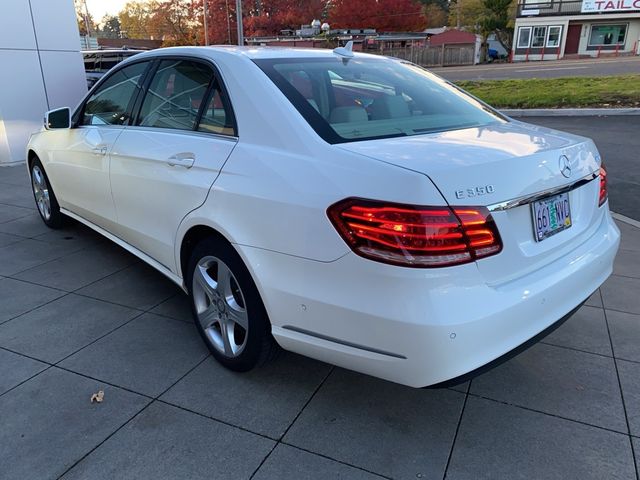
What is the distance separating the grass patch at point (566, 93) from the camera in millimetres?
12727

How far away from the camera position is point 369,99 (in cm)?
289

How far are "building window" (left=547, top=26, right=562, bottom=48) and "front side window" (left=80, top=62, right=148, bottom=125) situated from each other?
→ 160 feet

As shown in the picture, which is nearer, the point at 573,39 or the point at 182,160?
the point at 182,160

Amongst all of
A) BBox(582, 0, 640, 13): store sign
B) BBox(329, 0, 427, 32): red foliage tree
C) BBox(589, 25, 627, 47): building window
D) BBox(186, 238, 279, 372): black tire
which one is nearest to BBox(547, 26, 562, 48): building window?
BBox(582, 0, 640, 13): store sign

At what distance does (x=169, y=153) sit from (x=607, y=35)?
5179 centimetres

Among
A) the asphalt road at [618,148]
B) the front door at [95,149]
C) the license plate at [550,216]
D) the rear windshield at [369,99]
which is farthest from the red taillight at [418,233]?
the asphalt road at [618,148]

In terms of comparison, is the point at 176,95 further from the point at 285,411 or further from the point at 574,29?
the point at 574,29

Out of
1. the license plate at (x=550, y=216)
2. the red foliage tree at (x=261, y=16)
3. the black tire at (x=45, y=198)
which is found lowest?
the black tire at (x=45, y=198)

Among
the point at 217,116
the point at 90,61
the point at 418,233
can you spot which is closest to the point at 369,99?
the point at 217,116

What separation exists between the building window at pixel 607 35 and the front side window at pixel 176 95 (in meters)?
50.8

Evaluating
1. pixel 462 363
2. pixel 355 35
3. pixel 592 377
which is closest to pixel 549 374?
pixel 592 377

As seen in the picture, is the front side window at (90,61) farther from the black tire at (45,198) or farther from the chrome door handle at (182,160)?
the chrome door handle at (182,160)

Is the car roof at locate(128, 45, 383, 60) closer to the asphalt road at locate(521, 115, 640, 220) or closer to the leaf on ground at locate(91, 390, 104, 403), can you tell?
the leaf on ground at locate(91, 390, 104, 403)

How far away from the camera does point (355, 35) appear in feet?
138
